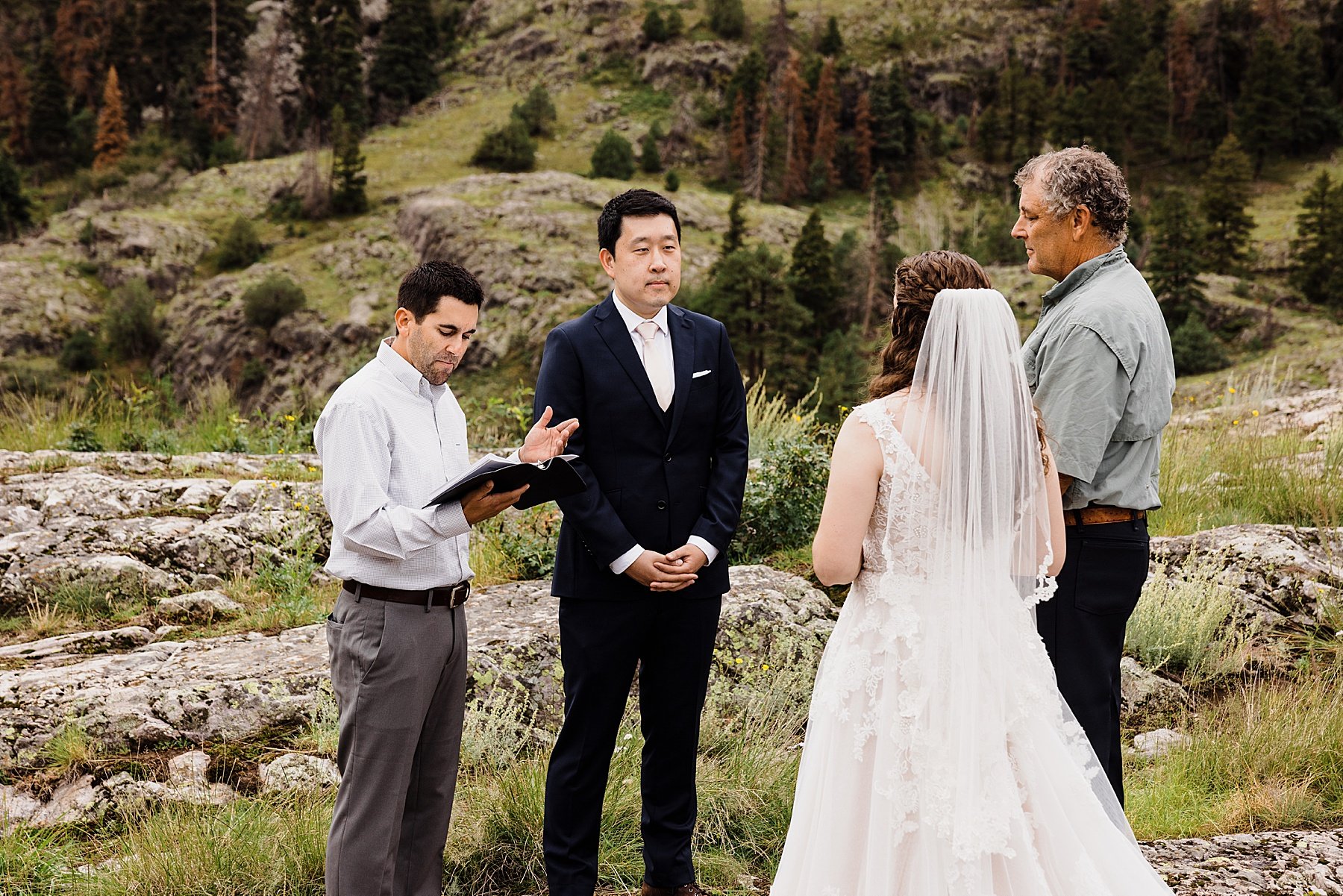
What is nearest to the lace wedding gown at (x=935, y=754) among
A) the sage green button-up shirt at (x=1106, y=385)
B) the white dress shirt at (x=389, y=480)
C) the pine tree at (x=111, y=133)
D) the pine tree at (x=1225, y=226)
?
the sage green button-up shirt at (x=1106, y=385)

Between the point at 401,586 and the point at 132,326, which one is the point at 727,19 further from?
the point at 401,586

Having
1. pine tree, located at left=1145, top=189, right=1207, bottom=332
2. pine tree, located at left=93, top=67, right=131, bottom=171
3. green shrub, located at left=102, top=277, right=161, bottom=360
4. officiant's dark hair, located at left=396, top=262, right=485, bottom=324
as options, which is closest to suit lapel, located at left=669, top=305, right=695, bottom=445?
officiant's dark hair, located at left=396, top=262, right=485, bottom=324

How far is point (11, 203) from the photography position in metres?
45.4

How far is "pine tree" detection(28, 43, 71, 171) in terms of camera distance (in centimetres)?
5516

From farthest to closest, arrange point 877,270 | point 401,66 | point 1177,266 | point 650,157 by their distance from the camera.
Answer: point 401,66 < point 650,157 < point 877,270 < point 1177,266

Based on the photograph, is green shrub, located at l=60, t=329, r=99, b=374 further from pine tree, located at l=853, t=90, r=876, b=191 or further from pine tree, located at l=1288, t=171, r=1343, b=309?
pine tree, located at l=1288, t=171, r=1343, b=309

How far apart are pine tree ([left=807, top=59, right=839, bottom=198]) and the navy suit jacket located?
5039 cm

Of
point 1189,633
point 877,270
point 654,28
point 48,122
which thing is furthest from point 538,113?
point 1189,633

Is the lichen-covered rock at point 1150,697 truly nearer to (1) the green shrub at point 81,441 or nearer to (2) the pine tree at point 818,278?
(1) the green shrub at point 81,441

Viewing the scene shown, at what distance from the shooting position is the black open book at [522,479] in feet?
7.73

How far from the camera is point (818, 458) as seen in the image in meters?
5.80

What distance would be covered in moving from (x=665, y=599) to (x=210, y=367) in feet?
122

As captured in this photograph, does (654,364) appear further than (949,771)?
Yes

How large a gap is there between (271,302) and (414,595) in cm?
3591
